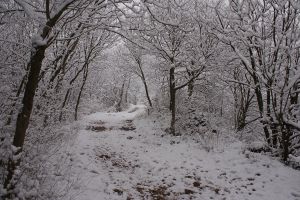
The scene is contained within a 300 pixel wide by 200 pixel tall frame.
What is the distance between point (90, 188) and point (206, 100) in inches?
506

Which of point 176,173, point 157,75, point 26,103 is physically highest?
point 157,75

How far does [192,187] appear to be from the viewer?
7508 millimetres

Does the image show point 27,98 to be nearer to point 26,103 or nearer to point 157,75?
point 26,103

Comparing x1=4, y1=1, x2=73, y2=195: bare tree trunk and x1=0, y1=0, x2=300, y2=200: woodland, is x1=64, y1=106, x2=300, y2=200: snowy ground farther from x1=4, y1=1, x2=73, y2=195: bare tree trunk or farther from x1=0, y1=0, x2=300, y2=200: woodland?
x1=4, y1=1, x2=73, y2=195: bare tree trunk

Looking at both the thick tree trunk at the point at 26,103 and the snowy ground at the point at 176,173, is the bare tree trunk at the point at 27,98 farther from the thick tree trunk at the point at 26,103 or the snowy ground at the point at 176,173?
the snowy ground at the point at 176,173

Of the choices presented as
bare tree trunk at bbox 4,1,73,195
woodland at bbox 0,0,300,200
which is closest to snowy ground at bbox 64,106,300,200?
woodland at bbox 0,0,300,200

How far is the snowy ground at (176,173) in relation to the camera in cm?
681

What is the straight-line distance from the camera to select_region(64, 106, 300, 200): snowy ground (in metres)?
6.81

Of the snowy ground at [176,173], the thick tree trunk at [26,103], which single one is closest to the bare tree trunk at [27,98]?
the thick tree trunk at [26,103]

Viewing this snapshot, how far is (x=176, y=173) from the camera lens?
28.1 ft

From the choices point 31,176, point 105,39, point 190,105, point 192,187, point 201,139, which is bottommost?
point 192,187

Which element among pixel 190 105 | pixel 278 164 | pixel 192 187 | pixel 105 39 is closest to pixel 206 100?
pixel 190 105

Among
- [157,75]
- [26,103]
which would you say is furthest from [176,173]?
[157,75]

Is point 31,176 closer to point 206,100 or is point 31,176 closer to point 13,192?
point 13,192
